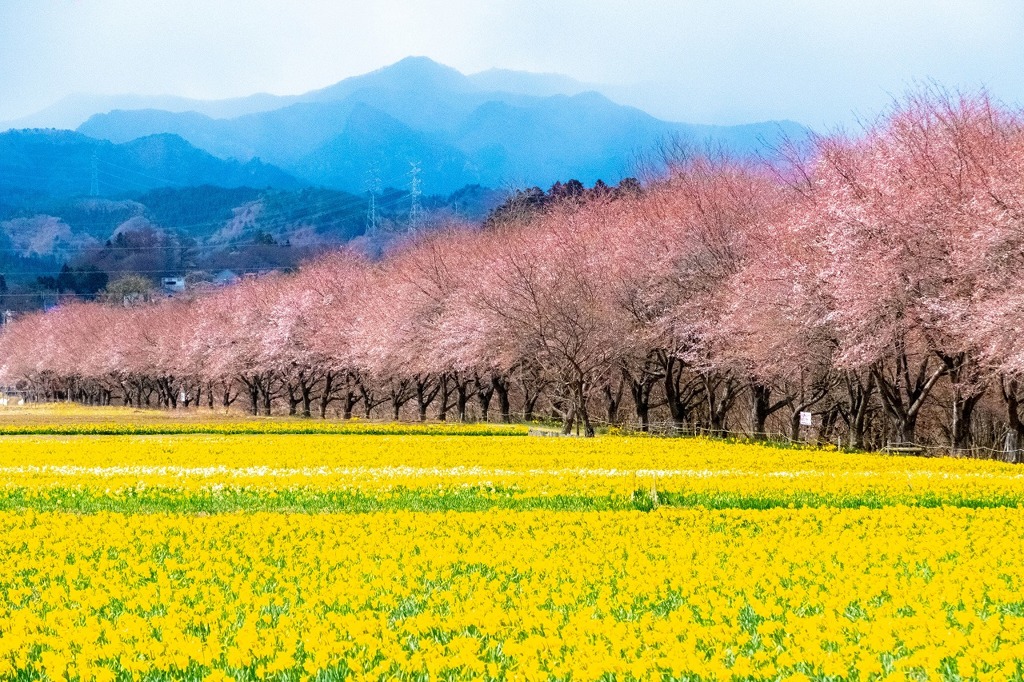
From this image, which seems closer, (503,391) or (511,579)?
(511,579)

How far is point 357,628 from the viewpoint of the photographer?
8086 millimetres

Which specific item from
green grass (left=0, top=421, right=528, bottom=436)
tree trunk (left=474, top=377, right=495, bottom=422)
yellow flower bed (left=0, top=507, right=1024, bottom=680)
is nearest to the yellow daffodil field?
yellow flower bed (left=0, top=507, right=1024, bottom=680)

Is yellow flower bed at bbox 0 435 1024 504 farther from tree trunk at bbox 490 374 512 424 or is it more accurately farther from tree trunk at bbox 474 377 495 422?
tree trunk at bbox 474 377 495 422

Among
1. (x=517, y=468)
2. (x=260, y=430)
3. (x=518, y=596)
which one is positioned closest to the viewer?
(x=518, y=596)

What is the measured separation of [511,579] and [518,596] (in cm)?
114

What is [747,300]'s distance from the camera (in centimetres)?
4041

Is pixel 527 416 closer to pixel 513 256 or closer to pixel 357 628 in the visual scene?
pixel 513 256

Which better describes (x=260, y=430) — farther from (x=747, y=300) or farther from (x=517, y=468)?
(x=517, y=468)

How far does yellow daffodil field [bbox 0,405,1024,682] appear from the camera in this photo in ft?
24.5

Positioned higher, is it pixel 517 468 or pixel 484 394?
pixel 484 394

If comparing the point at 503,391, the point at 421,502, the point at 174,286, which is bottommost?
the point at 421,502

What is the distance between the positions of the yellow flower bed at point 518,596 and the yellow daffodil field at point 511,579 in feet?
0.12

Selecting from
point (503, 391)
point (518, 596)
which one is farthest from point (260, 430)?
point (518, 596)

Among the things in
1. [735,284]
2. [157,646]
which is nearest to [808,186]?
[735,284]
